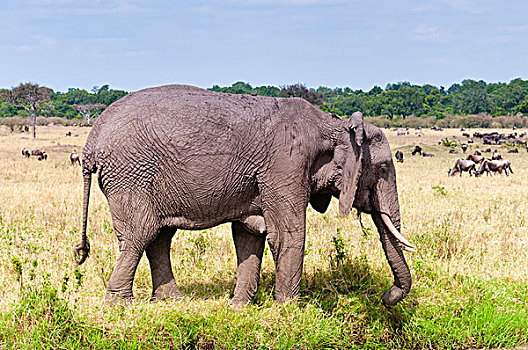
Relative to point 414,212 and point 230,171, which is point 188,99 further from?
point 414,212

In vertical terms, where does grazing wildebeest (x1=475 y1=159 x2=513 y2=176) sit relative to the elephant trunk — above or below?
above

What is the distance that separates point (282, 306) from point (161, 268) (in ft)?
4.57

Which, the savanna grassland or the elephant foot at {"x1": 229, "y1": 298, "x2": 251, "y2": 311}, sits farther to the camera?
the elephant foot at {"x1": 229, "y1": 298, "x2": 251, "y2": 311}

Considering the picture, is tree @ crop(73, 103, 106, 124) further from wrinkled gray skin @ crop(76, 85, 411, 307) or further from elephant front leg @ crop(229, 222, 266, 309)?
wrinkled gray skin @ crop(76, 85, 411, 307)

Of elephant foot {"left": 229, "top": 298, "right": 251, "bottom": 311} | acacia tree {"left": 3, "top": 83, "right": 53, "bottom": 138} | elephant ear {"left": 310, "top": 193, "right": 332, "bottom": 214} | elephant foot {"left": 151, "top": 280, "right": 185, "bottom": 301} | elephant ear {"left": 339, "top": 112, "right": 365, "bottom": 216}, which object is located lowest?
elephant foot {"left": 229, "top": 298, "right": 251, "bottom": 311}

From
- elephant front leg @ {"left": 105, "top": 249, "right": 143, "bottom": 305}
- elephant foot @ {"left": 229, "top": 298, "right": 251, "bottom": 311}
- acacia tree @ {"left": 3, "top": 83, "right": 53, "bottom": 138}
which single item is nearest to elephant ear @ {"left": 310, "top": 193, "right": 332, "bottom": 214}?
elephant foot @ {"left": 229, "top": 298, "right": 251, "bottom": 311}

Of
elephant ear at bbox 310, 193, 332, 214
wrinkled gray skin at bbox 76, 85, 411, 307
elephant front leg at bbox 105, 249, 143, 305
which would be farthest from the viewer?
elephant ear at bbox 310, 193, 332, 214

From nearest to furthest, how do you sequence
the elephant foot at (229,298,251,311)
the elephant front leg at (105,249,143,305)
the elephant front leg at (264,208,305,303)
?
the elephant front leg at (105,249,143,305) → the elephant front leg at (264,208,305,303) → the elephant foot at (229,298,251,311)

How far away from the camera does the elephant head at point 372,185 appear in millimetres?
5980

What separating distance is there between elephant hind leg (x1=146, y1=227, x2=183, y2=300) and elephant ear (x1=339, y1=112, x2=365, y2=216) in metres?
1.85

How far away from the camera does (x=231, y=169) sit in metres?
5.82

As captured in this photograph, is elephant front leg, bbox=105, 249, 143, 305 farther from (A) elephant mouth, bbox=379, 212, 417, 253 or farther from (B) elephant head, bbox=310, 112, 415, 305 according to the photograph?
(A) elephant mouth, bbox=379, 212, 417, 253

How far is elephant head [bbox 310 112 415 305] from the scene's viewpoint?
5980 mm

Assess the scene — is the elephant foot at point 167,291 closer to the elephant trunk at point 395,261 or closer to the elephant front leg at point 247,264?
the elephant front leg at point 247,264
